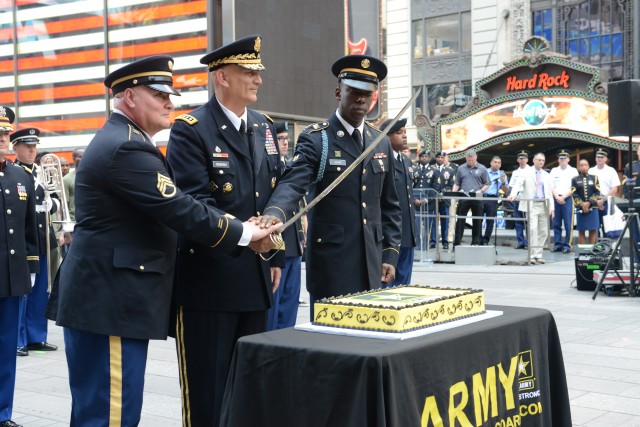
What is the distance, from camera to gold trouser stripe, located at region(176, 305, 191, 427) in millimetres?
3945

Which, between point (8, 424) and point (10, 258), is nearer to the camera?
point (8, 424)

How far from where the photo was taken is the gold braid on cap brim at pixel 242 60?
4.05 metres

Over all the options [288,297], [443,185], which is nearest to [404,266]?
[288,297]

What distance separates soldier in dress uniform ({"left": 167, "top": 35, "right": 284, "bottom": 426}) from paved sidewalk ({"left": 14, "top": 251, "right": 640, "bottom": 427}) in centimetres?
146

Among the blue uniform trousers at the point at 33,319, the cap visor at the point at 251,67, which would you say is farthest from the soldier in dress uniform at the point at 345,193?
the blue uniform trousers at the point at 33,319

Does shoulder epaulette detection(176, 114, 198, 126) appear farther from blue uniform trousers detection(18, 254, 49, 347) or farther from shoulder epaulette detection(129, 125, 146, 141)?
blue uniform trousers detection(18, 254, 49, 347)

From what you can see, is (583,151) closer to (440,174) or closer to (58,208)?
(440,174)

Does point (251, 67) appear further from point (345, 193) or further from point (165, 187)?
point (345, 193)

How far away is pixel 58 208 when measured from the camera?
8.91 meters

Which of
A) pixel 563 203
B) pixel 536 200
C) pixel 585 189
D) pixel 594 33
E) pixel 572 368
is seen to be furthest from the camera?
pixel 594 33

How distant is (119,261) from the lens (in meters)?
3.49

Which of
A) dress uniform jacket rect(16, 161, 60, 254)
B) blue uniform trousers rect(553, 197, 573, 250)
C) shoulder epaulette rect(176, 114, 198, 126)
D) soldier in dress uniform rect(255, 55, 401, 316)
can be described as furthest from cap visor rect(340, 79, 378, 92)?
blue uniform trousers rect(553, 197, 573, 250)

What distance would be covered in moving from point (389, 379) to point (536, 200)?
45.9 feet

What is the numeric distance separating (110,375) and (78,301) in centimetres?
33
